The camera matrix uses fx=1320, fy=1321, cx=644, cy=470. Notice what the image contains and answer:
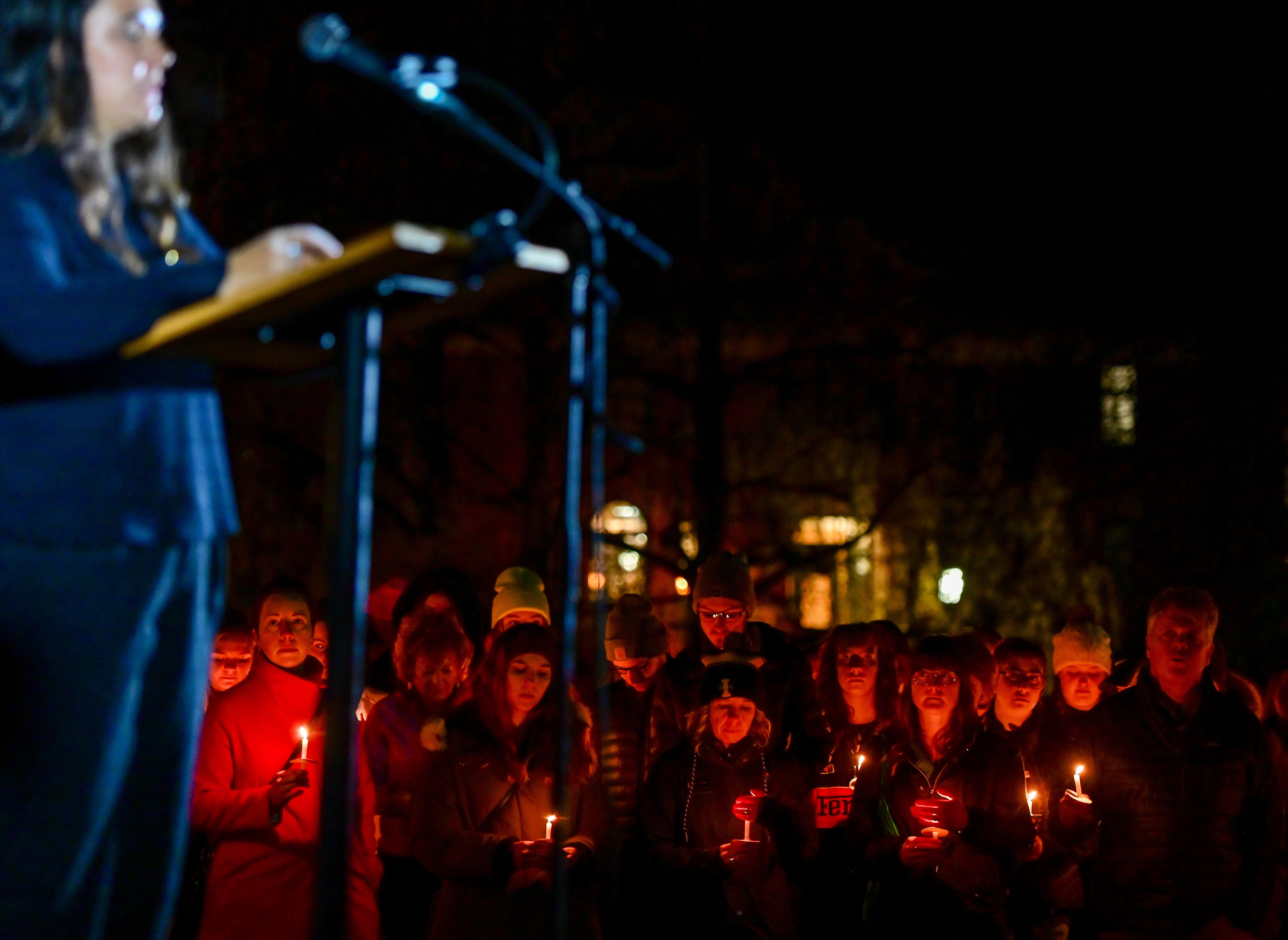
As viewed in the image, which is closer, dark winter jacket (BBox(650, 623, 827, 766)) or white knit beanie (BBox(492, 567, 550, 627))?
dark winter jacket (BBox(650, 623, 827, 766))

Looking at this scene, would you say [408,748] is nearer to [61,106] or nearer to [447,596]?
[447,596]

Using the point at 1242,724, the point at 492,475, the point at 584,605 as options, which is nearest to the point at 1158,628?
the point at 1242,724

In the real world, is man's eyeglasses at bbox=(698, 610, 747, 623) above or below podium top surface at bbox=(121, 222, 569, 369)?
below

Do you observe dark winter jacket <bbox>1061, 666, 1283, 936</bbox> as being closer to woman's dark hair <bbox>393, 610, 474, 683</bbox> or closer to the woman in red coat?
woman's dark hair <bbox>393, 610, 474, 683</bbox>

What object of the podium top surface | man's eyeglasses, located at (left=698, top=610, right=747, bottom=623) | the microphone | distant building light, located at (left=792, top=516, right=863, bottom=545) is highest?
distant building light, located at (left=792, top=516, right=863, bottom=545)

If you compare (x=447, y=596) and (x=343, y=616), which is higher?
(x=447, y=596)

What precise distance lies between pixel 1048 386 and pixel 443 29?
747 cm

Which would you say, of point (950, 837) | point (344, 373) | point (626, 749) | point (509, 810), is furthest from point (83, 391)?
point (626, 749)

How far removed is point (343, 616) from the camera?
1.93 meters

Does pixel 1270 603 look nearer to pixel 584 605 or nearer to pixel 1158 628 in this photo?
pixel 584 605

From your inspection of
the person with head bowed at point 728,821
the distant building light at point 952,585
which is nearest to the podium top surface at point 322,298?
the person with head bowed at point 728,821

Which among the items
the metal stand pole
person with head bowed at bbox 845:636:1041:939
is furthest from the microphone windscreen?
person with head bowed at bbox 845:636:1041:939

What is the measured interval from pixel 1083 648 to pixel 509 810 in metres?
3.21

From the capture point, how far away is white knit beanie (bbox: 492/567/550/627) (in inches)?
254
